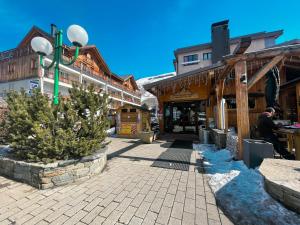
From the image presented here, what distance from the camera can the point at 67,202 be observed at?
8.64ft

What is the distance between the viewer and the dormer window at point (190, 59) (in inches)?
813

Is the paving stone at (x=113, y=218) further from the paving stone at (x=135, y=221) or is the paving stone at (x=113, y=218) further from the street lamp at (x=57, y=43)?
the street lamp at (x=57, y=43)

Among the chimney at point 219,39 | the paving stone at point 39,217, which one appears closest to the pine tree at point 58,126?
the paving stone at point 39,217

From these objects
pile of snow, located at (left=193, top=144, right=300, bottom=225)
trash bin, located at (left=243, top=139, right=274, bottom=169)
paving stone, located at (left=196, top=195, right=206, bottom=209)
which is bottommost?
paving stone, located at (left=196, top=195, right=206, bottom=209)

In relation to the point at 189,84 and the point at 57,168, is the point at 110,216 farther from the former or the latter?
the point at 189,84

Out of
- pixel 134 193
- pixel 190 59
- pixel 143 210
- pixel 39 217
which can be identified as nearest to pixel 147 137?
pixel 134 193

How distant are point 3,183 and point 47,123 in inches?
62.4

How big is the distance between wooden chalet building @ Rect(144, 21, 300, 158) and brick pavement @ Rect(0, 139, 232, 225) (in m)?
2.40

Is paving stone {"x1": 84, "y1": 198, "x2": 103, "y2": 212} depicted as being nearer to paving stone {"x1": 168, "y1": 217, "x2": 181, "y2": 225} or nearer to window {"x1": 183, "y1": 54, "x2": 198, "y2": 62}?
paving stone {"x1": 168, "y1": 217, "x2": 181, "y2": 225}

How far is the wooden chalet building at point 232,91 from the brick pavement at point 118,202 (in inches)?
94.4

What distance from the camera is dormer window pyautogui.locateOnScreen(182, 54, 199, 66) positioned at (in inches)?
813

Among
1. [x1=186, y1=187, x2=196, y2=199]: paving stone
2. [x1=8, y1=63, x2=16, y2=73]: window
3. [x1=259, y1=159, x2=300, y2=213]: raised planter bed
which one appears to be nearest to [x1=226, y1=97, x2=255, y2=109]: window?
[x1=259, y1=159, x2=300, y2=213]: raised planter bed

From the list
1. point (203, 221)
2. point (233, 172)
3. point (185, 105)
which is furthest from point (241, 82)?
point (185, 105)

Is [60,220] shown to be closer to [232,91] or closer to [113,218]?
[113,218]
